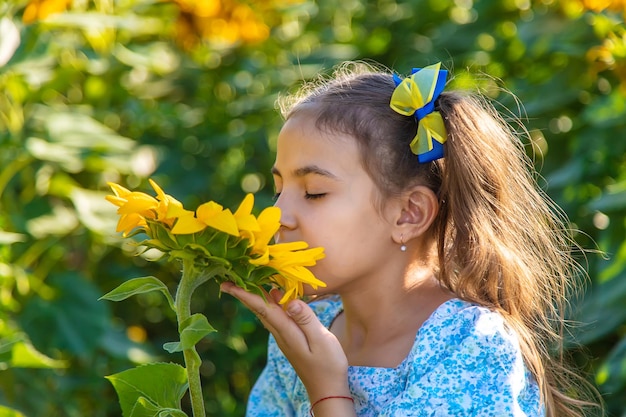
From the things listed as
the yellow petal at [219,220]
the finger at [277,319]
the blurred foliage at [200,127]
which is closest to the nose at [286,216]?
the finger at [277,319]

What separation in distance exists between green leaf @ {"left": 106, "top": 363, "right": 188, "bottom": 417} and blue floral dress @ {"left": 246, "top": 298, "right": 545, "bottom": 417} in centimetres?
38

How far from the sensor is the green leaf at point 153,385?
1.52 meters

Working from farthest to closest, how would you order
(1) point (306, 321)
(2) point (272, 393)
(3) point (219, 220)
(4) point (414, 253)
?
(2) point (272, 393) → (4) point (414, 253) → (1) point (306, 321) → (3) point (219, 220)

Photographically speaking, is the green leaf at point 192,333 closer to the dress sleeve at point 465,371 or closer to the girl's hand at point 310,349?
the girl's hand at point 310,349

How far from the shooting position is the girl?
171cm

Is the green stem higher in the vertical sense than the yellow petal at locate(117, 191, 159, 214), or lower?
lower

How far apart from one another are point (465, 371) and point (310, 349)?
0.26 metres

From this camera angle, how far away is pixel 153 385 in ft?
5.06

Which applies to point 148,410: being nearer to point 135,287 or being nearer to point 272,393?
point 135,287

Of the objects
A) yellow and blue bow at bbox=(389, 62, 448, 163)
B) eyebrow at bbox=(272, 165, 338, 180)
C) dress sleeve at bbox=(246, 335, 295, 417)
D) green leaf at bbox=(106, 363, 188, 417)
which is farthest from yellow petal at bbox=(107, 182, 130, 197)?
dress sleeve at bbox=(246, 335, 295, 417)

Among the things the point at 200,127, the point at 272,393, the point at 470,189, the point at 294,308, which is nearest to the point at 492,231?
the point at 470,189

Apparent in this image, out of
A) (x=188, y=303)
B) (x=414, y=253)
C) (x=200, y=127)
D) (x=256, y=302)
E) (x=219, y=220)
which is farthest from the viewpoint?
(x=200, y=127)

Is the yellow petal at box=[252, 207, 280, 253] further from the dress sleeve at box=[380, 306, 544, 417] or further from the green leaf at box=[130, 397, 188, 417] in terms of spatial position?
the dress sleeve at box=[380, 306, 544, 417]

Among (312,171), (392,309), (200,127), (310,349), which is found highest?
(312,171)
